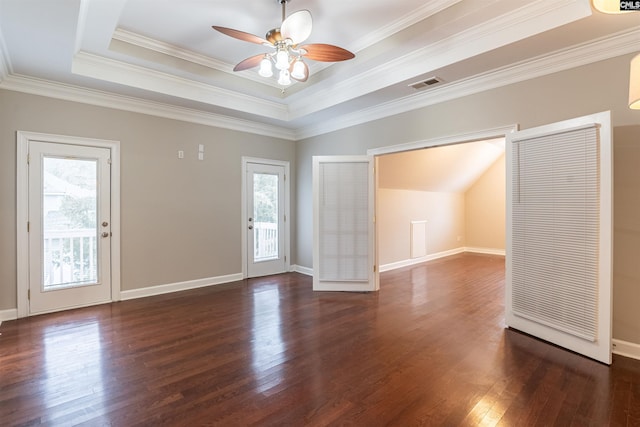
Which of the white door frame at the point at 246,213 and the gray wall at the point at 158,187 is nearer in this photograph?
the gray wall at the point at 158,187

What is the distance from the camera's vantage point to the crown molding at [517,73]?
2.72 metres

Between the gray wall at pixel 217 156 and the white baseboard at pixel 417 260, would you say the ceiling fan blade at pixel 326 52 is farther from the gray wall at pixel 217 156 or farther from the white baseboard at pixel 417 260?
the white baseboard at pixel 417 260

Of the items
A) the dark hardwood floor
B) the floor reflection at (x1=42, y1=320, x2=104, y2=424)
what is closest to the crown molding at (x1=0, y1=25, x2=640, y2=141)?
the dark hardwood floor

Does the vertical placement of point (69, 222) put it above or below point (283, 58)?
below

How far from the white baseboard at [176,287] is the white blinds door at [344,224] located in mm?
1569

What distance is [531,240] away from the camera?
3094 mm

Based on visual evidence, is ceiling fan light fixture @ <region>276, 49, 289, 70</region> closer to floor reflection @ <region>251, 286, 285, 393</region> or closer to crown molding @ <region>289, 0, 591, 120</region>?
crown molding @ <region>289, 0, 591, 120</region>

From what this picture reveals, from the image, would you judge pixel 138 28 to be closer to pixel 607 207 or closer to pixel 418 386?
pixel 418 386

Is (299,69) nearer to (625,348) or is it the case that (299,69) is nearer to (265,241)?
(265,241)

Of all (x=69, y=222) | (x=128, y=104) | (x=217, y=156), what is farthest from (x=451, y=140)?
(x=69, y=222)

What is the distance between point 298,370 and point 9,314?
11.8 ft

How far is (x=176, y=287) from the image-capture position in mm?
4832

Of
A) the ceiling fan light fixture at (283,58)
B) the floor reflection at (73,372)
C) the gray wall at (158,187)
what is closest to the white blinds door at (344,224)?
the gray wall at (158,187)

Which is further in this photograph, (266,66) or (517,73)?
(517,73)
